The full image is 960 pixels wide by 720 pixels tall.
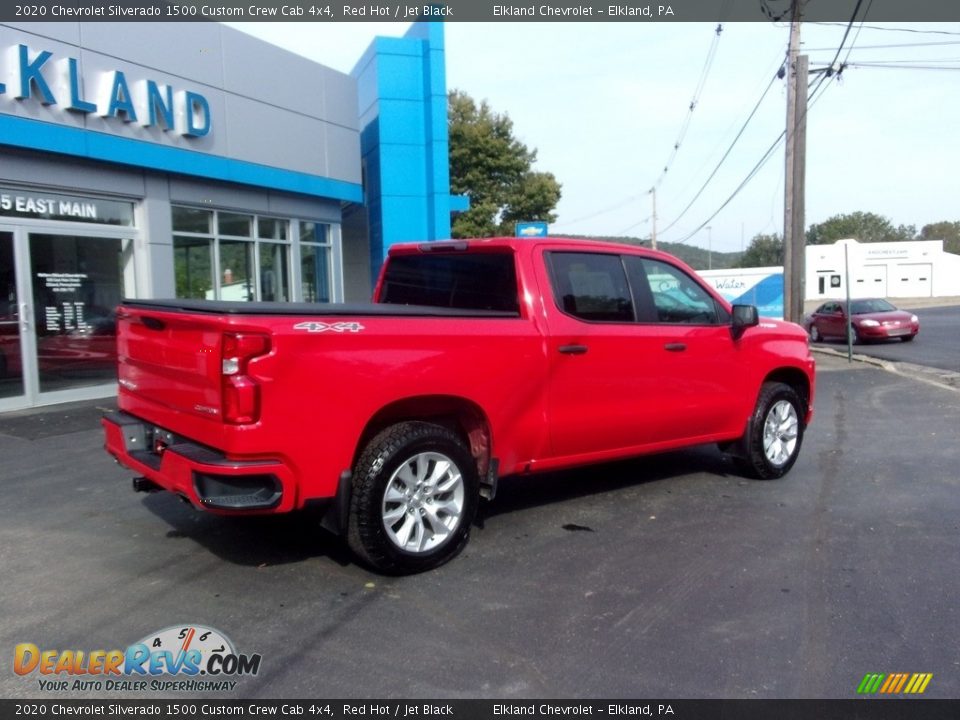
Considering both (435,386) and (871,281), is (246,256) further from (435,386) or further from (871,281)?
(871,281)

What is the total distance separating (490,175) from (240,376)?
33097 millimetres

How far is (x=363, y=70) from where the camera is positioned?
63.7ft

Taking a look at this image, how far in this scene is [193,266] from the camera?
1312 cm

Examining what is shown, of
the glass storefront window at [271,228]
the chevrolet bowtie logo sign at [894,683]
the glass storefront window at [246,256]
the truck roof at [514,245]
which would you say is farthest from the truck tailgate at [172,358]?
the glass storefront window at [271,228]

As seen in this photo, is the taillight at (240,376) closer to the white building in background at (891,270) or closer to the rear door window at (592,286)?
the rear door window at (592,286)

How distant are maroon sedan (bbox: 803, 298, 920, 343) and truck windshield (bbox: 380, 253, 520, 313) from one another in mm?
18676

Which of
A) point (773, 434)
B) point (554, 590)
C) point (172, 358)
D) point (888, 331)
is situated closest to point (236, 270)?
point (773, 434)

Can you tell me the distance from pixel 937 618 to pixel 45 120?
35.8 ft

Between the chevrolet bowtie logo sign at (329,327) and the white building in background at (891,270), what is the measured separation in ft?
222

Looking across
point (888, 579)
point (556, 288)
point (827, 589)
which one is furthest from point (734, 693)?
point (556, 288)

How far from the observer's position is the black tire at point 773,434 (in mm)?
6535

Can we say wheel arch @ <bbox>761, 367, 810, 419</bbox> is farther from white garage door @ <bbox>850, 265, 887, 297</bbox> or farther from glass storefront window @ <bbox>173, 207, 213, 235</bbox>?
white garage door @ <bbox>850, 265, 887, 297</bbox>

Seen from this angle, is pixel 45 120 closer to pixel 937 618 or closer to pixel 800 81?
pixel 937 618

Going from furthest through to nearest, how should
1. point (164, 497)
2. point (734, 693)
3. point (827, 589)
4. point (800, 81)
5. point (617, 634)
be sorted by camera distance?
point (800, 81) → point (164, 497) → point (827, 589) → point (617, 634) → point (734, 693)
